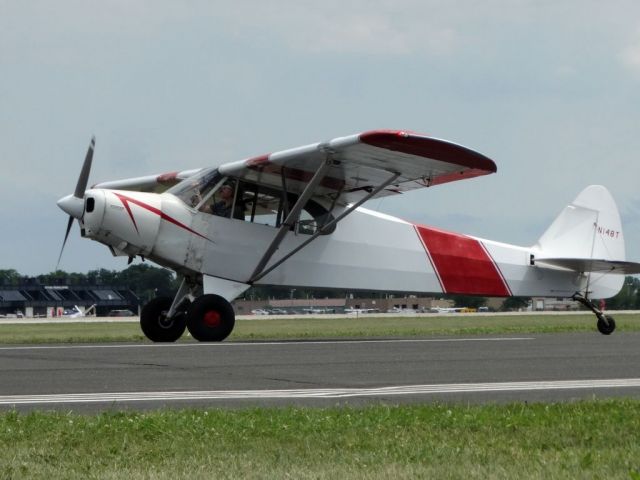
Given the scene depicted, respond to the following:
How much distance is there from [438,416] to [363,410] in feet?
2.10

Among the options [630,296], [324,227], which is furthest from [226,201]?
[630,296]

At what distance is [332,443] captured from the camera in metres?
6.23

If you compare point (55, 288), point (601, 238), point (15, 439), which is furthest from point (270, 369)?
point (55, 288)

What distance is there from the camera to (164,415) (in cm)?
718

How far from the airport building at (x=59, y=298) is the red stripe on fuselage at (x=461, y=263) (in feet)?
342

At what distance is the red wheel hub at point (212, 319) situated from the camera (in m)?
17.4

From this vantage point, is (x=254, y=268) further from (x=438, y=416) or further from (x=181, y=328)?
(x=438, y=416)

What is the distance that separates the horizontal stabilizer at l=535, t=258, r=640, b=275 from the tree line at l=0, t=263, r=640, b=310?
95 cm

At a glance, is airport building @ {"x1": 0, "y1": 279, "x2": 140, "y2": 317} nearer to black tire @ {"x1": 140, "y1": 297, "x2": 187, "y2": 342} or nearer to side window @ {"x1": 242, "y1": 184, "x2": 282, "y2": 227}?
A: black tire @ {"x1": 140, "y1": 297, "x2": 187, "y2": 342}

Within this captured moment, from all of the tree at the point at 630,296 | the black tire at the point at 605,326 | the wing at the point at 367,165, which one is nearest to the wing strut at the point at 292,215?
the wing at the point at 367,165

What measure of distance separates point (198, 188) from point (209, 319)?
2475 mm

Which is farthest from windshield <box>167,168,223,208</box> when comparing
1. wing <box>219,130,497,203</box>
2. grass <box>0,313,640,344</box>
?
grass <box>0,313,640,344</box>

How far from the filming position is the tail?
2362 cm

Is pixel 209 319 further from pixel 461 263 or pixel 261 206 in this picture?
pixel 461 263
